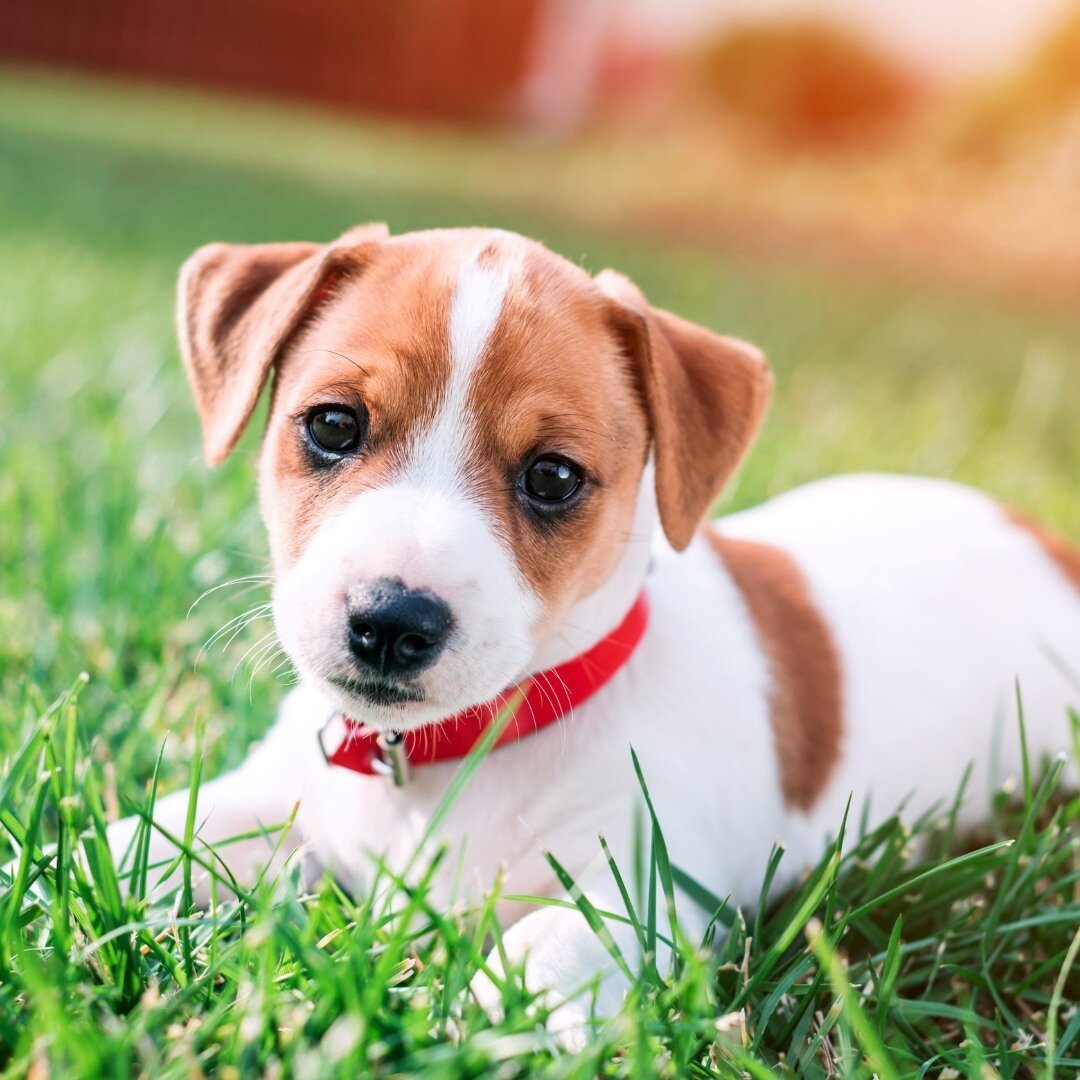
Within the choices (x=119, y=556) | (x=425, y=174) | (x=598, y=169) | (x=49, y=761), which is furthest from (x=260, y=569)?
(x=598, y=169)

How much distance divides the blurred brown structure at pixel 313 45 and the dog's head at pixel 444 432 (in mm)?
28238

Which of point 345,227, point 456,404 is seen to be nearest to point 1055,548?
point 456,404

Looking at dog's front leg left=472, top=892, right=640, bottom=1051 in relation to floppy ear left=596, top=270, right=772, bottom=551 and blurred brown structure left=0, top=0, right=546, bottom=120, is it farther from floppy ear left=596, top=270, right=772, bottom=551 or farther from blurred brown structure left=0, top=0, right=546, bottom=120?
blurred brown structure left=0, top=0, right=546, bottom=120

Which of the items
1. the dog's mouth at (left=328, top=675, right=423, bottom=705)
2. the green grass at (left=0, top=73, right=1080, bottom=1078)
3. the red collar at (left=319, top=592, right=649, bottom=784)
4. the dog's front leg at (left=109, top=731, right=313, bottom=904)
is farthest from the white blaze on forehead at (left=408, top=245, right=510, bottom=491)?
the dog's front leg at (left=109, top=731, right=313, bottom=904)

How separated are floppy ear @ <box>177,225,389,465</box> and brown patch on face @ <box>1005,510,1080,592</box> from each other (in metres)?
2.41

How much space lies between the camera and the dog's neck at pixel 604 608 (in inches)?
122

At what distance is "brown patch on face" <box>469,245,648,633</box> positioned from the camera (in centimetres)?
287

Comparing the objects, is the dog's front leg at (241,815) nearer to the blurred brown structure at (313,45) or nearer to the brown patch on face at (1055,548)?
the brown patch on face at (1055,548)

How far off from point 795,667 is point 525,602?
42.1 inches

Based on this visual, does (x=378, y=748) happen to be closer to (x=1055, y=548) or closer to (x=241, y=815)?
(x=241, y=815)

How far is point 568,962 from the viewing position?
2621 millimetres

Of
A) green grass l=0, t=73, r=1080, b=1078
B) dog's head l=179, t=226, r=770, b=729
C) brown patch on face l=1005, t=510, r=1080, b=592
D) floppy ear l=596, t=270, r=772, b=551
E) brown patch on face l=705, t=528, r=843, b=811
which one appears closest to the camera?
green grass l=0, t=73, r=1080, b=1078

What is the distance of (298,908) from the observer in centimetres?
256

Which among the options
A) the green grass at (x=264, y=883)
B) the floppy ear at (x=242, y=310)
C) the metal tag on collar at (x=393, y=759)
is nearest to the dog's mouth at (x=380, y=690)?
the metal tag on collar at (x=393, y=759)
